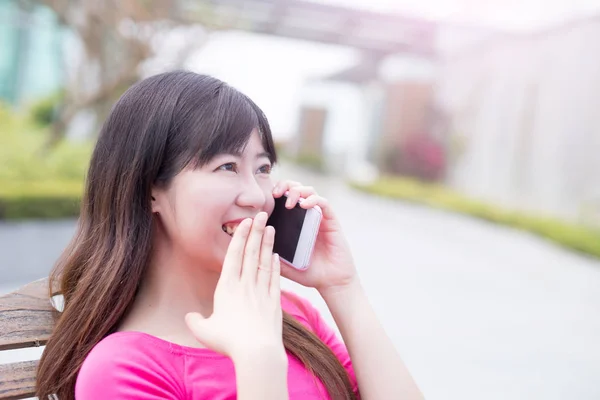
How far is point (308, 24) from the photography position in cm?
1138

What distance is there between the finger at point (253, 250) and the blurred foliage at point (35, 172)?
4005 millimetres

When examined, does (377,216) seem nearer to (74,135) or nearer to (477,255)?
(477,255)

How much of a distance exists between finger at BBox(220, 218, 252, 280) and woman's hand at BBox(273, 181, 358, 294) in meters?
0.22

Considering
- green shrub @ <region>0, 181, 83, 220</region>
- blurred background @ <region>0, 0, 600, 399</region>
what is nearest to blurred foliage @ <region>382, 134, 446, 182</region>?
blurred background @ <region>0, 0, 600, 399</region>

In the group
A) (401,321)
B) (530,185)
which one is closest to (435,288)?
(401,321)

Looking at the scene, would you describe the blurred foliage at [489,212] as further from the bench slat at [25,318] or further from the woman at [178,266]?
the bench slat at [25,318]

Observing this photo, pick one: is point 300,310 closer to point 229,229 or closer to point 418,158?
point 229,229

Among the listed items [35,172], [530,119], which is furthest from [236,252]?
[530,119]

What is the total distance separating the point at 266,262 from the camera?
1.03m

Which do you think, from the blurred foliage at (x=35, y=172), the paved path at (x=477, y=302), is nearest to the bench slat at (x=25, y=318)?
the paved path at (x=477, y=302)

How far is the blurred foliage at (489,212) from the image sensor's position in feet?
24.8

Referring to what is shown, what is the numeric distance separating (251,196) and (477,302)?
4.56 metres

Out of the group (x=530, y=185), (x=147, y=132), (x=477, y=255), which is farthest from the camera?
(x=530, y=185)

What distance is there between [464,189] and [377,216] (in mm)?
2790
